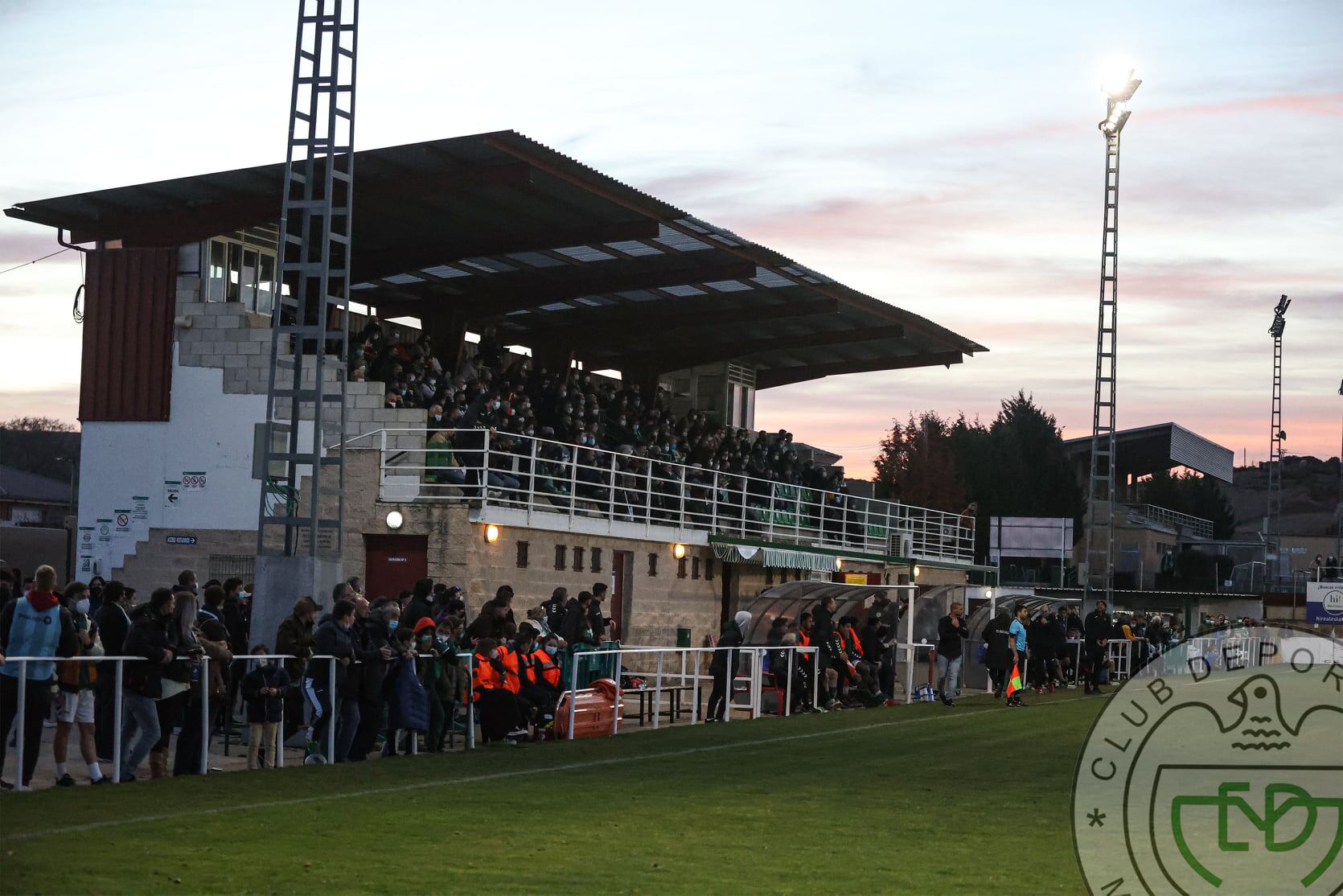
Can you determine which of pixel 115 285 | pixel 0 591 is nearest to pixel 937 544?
pixel 115 285

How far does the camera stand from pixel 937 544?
53.6 meters

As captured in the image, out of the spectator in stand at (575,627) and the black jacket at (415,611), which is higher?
the black jacket at (415,611)

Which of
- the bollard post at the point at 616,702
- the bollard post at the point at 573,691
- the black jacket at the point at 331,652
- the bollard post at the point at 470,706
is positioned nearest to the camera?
the black jacket at the point at 331,652

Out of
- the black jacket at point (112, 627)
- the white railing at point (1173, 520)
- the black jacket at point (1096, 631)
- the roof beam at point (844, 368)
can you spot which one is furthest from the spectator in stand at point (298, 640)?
the white railing at point (1173, 520)

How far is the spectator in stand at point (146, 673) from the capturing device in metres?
14.3

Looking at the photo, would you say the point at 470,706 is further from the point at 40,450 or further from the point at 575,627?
the point at 40,450

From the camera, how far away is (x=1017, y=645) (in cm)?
3114

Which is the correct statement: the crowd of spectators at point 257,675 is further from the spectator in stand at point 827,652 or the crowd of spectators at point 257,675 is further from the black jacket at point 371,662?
the spectator in stand at point 827,652

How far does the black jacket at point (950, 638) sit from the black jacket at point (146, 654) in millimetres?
16927

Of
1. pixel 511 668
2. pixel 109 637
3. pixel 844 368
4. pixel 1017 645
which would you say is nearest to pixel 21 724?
pixel 109 637

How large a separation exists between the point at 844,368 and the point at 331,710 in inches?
1507

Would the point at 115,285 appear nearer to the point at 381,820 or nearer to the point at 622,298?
the point at 622,298

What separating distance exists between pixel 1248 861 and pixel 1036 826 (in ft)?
6.29

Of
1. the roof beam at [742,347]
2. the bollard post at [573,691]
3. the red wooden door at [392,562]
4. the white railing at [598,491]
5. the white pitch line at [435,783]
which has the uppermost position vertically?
the roof beam at [742,347]
